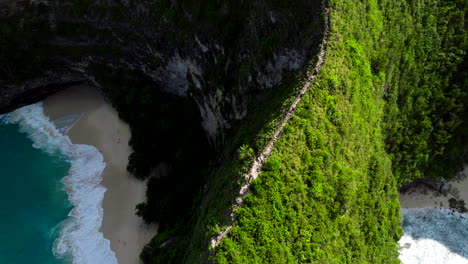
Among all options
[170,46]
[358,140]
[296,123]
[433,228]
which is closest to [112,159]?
[170,46]

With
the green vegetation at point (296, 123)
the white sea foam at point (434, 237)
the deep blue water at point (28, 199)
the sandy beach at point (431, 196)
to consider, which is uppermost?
the green vegetation at point (296, 123)

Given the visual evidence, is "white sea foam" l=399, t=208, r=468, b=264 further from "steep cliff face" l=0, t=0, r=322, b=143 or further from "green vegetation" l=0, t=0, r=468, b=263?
"steep cliff face" l=0, t=0, r=322, b=143

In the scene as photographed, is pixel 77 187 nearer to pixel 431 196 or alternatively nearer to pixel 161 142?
pixel 161 142

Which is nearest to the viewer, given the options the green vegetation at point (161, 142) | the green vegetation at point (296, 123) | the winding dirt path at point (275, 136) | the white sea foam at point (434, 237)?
the winding dirt path at point (275, 136)

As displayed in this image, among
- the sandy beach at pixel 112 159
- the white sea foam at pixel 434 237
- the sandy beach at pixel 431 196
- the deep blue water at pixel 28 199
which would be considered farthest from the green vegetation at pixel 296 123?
the deep blue water at pixel 28 199

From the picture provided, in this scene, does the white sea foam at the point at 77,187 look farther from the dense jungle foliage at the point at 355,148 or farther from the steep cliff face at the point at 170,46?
the dense jungle foliage at the point at 355,148

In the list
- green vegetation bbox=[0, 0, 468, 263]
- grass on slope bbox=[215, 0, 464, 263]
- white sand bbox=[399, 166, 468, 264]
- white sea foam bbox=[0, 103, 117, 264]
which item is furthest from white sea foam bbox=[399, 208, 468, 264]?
white sea foam bbox=[0, 103, 117, 264]

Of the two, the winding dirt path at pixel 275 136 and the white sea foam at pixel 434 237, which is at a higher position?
the winding dirt path at pixel 275 136
